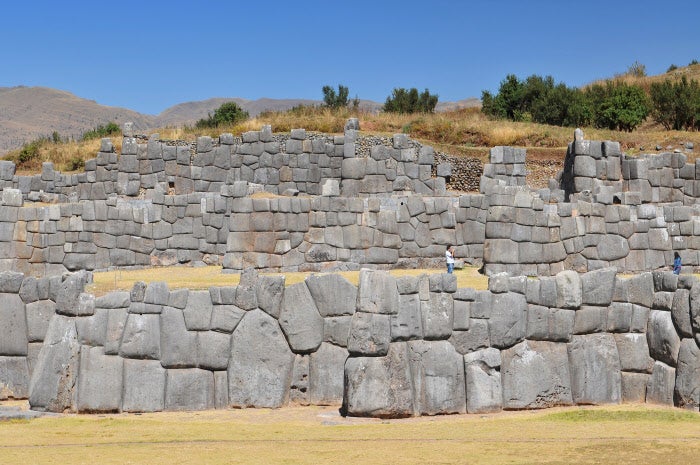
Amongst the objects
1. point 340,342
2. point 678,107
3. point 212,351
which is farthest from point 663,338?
point 678,107

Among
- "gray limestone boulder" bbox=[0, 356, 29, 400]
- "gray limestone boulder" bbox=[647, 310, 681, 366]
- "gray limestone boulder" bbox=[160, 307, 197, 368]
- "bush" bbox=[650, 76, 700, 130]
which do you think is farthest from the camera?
"bush" bbox=[650, 76, 700, 130]

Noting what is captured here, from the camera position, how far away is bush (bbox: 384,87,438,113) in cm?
5197

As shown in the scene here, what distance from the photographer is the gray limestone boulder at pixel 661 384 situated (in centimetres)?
1181

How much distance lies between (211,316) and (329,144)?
20046mm

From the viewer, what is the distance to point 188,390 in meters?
12.0

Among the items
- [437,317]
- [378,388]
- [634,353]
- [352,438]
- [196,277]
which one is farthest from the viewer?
[196,277]

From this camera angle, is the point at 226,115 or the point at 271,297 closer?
the point at 271,297

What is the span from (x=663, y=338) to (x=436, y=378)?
9.41 feet

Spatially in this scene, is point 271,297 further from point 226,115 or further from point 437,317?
point 226,115

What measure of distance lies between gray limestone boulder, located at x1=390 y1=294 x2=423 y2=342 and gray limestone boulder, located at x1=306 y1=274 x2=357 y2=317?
0.69m

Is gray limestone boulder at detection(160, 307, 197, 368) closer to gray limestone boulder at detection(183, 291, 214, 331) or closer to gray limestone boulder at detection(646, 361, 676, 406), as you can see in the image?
gray limestone boulder at detection(183, 291, 214, 331)

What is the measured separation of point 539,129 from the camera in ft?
133

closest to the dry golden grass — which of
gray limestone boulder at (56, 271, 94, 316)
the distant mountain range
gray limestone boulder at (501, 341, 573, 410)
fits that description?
gray limestone boulder at (56, 271, 94, 316)

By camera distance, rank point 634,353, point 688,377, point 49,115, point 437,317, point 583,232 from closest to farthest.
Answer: point 688,377 < point 437,317 < point 634,353 < point 583,232 < point 49,115
